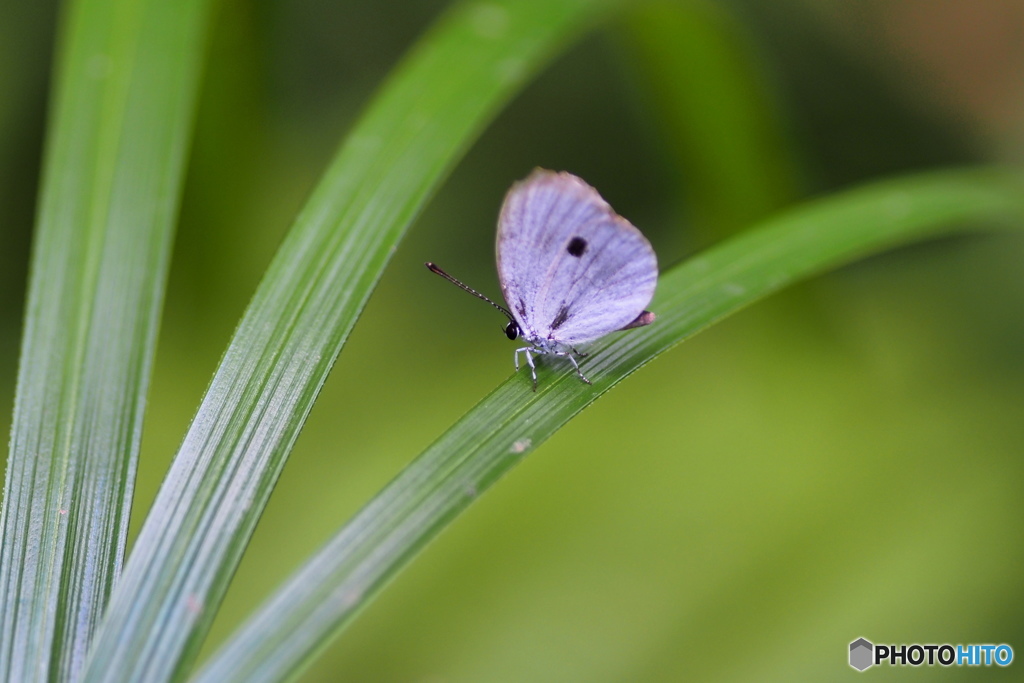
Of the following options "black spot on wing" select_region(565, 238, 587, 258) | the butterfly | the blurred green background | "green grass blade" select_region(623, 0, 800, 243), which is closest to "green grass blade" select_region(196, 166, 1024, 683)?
the butterfly

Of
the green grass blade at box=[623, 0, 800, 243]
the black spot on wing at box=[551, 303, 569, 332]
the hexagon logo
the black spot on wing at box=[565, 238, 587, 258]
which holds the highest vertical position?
the green grass blade at box=[623, 0, 800, 243]

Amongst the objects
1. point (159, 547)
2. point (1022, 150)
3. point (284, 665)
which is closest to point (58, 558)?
point (159, 547)

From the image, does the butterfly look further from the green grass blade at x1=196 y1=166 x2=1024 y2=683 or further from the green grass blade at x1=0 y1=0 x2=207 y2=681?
the green grass blade at x1=0 y1=0 x2=207 y2=681

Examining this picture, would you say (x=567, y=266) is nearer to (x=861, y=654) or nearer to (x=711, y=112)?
(x=711, y=112)

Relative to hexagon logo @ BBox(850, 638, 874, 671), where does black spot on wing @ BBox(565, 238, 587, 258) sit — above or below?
above

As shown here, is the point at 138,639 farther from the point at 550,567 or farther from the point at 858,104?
the point at 858,104

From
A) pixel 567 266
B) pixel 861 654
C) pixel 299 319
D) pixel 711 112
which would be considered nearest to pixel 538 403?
pixel 567 266
